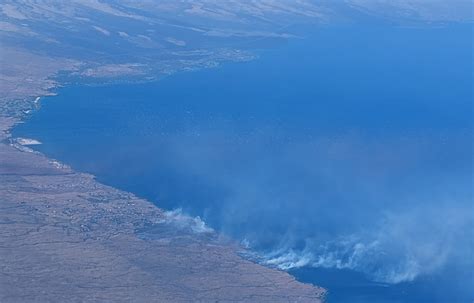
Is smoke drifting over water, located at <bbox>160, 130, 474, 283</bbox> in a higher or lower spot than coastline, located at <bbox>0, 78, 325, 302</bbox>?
higher

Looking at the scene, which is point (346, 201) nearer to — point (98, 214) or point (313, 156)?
point (313, 156)

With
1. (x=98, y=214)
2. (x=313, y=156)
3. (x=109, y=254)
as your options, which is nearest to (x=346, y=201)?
(x=313, y=156)

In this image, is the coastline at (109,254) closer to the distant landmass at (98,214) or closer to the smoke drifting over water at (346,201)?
the distant landmass at (98,214)

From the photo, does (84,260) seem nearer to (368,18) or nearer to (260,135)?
(260,135)

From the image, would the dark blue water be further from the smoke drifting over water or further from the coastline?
the coastline

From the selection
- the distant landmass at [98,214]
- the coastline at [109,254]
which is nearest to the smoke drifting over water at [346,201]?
the coastline at [109,254]

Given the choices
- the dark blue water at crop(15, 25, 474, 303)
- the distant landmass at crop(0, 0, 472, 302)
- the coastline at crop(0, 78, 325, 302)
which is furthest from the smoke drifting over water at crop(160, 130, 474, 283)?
the distant landmass at crop(0, 0, 472, 302)
